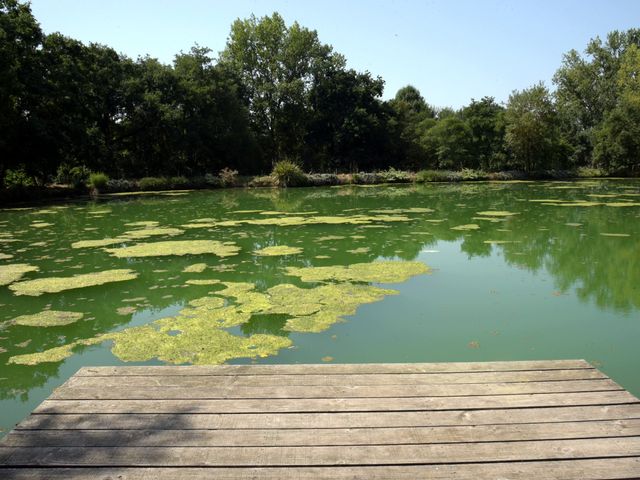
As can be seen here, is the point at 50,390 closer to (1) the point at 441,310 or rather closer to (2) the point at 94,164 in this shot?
(1) the point at 441,310

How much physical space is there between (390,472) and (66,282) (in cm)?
524

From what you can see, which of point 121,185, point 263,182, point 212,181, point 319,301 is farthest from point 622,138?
point 319,301

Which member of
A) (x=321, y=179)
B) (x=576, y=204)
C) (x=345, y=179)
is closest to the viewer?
(x=576, y=204)

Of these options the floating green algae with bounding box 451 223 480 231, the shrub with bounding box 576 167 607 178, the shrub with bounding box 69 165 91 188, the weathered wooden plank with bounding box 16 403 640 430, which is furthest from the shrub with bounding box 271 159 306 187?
the weathered wooden plank with bounding box 16 403 640 430

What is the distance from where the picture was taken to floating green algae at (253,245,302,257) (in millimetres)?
7372

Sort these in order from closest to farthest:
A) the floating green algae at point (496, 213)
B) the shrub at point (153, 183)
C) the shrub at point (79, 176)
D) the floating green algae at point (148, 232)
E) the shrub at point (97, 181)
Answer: the floating green algae at point (148, 232)
the floating green algae at point (496, 213)
the shrub at point (97, 181)
the shrub at point (79, 176)
the shrub at point (153, 183)

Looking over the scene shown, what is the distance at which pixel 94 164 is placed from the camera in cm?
2134

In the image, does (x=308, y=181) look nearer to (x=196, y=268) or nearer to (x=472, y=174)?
(x=472, y=174)

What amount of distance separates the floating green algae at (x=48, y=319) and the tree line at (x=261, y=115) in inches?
529

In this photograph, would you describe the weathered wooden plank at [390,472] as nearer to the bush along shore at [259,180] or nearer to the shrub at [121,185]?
the bush along shore at [259,180]

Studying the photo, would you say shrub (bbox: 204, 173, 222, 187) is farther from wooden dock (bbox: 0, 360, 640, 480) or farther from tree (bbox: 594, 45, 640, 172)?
wooden dock (bbox: 0, 360, 640, 480)

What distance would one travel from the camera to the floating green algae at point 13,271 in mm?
6045

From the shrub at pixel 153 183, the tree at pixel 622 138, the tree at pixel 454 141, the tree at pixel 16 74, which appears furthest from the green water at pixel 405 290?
the tree at pixel 622 138

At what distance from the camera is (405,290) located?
5391mm
